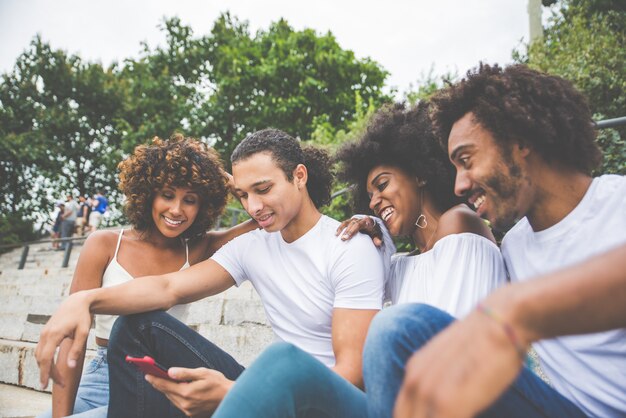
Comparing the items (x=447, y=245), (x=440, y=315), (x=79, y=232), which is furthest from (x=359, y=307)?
(x=79, y=232)

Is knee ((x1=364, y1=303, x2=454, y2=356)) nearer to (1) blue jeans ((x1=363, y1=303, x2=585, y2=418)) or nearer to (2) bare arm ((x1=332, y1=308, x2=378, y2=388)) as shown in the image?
(1) blue jeans ((x1=363, y1=303, x2=585, y2=418))

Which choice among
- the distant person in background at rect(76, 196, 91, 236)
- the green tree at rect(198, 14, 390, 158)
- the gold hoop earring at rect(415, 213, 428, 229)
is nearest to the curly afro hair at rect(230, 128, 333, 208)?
the gold hoop earring at rect(415, 213, 428, 229)

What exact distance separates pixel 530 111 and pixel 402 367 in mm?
1141

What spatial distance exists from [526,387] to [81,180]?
24.2m

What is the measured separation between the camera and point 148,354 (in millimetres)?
1860

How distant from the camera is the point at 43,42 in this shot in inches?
844

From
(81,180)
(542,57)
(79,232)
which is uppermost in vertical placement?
(81,180)

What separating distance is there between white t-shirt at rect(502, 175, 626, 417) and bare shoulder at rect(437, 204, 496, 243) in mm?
264

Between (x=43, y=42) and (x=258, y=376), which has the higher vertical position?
(x=43, y=42)

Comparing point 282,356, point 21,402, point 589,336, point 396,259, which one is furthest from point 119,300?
point 21,402

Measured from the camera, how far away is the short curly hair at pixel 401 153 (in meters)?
2.29

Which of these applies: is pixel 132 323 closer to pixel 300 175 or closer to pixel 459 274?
pixel 300 175

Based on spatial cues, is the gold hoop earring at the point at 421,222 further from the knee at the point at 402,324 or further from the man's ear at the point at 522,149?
the knee at the point at 402,324

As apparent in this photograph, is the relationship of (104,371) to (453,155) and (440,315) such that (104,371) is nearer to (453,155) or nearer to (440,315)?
(440,315)
